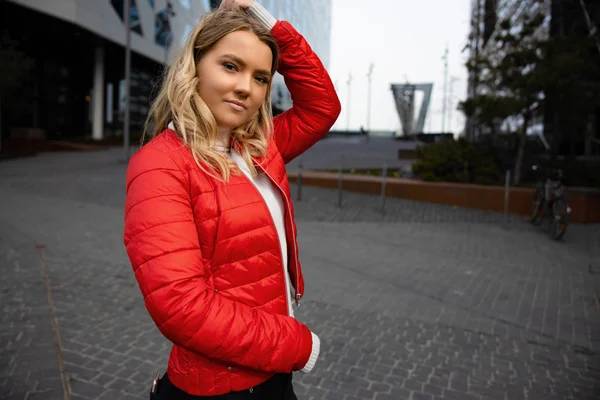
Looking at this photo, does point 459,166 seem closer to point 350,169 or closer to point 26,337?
point 350,169

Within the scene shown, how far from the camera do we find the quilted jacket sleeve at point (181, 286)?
1.25 metres

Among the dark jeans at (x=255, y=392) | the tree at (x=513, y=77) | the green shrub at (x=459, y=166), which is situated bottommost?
the dark jeans at (x=255, y=392)

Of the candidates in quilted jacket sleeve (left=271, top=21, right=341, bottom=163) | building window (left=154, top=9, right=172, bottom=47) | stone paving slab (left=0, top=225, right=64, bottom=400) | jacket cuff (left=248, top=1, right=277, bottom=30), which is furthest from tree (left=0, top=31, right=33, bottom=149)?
jacket cuff (left=248, top=1, right=277, bottom=30)

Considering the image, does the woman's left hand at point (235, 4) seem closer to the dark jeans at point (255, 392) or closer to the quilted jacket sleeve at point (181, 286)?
the quilted jacket sleeve at point (181, 286)

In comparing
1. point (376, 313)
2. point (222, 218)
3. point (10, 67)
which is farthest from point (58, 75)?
point (222, 218)

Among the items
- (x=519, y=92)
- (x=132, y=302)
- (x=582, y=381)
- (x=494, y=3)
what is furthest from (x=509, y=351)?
(x=494, y=3)

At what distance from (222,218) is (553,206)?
9.53 m

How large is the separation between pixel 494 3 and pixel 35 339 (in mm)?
18034

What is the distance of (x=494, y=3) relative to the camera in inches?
706

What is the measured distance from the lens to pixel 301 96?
186 centimetres

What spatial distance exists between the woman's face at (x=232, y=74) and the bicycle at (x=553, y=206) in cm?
922

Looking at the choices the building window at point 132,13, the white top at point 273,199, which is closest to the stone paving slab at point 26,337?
the white top at point 273,199

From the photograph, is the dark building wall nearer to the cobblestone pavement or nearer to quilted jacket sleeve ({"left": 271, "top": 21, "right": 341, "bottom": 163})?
the cobblestone pavement

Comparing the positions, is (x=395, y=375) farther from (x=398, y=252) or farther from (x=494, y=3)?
(x=494, y=3)
